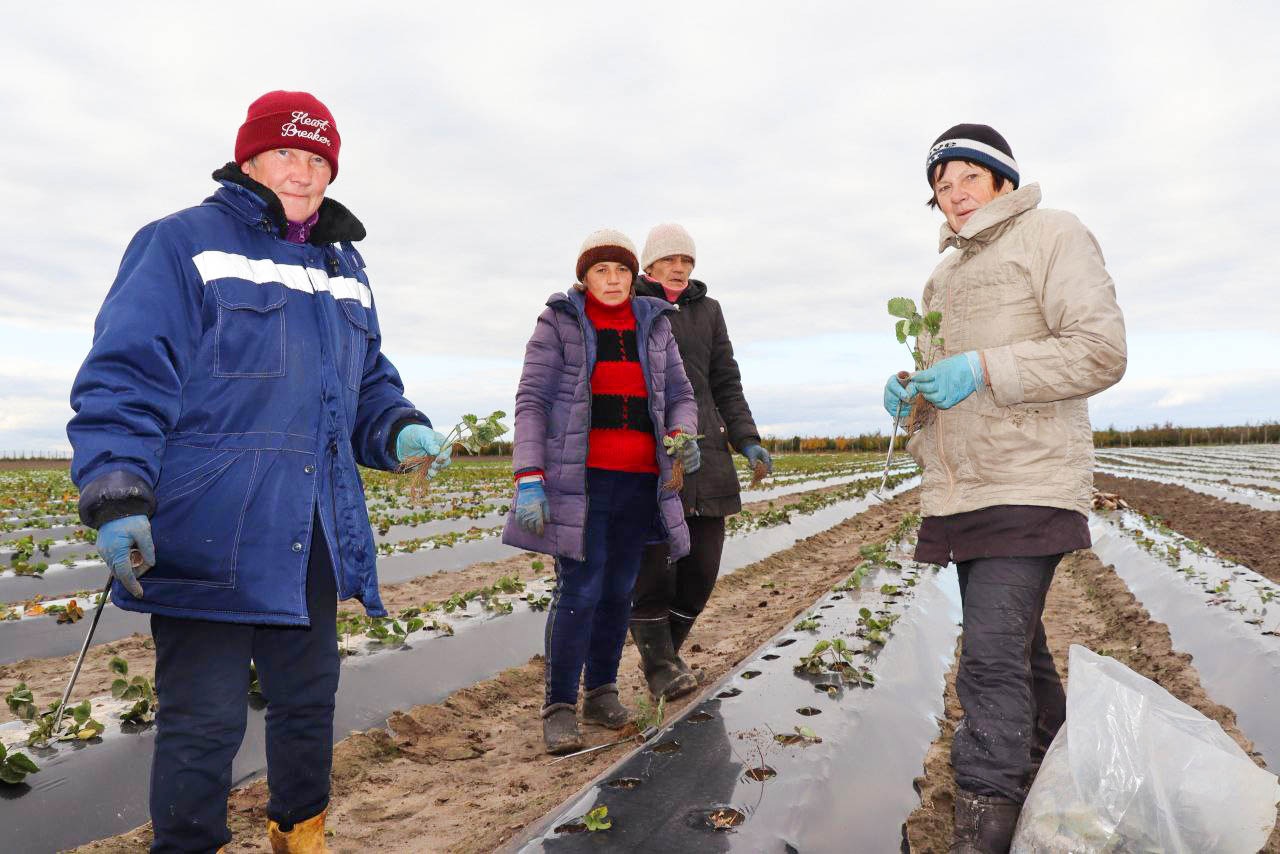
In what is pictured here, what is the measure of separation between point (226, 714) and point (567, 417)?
68.0 inches

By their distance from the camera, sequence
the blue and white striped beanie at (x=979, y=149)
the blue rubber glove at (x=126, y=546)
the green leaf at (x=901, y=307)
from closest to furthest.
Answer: the blue rubber glove at (x=126, y=546)
the blue and white striped beanie at (x=979, y=149)
the green leaf at (x=901, y=307)

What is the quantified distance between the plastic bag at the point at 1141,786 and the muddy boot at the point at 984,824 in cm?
4

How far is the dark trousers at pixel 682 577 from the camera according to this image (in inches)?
156

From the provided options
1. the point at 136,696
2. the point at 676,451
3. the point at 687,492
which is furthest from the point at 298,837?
the point at 687,492

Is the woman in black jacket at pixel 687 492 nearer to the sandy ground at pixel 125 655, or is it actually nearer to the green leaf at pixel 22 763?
the green leaf at pixel 22 763

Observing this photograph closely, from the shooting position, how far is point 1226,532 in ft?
33.3

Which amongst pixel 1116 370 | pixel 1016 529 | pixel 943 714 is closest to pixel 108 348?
pixel 1016 529

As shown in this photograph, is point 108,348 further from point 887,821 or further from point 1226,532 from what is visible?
point 1226,532

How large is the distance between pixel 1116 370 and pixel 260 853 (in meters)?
3.27

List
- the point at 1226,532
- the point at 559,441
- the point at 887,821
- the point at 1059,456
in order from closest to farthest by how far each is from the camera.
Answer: the point at 1059,456, the point at 887,821, the point at 559,441, the point at 1226,532

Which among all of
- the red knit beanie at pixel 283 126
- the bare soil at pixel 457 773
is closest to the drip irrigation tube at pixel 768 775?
the bare soil at pixel 457 773

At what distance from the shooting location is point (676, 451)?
3.44m

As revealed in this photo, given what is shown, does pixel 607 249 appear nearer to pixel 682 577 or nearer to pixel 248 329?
pixel 248 329

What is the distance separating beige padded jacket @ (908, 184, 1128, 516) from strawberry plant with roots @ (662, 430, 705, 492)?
1.12m
